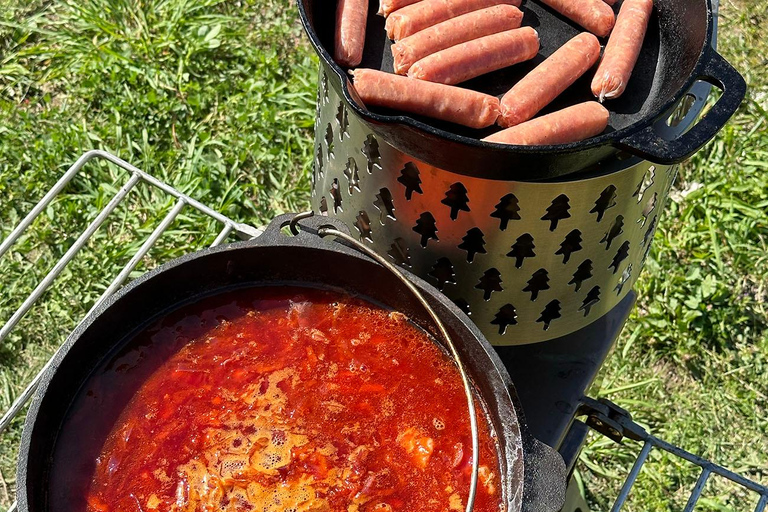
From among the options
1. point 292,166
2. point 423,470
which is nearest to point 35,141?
point 292,166

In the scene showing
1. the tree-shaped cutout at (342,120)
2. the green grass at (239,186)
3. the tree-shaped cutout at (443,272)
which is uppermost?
the tree-shaped cutout at (342,120)

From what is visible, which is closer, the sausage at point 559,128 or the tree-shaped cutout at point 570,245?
the sausage at point 559,128

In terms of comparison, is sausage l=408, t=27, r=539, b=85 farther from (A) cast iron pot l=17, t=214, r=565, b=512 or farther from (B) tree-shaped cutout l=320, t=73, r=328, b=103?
(A) cast iron pot l=17, t=214, r=565, b=512

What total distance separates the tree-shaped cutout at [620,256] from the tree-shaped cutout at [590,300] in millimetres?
81

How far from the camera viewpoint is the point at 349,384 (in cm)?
206

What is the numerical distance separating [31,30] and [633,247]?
3.87m

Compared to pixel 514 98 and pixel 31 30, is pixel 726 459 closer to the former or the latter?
pixel 514 98

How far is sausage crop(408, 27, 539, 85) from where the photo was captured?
7.43ft

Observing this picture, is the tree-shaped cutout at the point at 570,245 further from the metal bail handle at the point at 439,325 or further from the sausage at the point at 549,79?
the metal bail handle at the point at 439,325

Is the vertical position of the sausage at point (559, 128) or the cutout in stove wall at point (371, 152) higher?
the sausage at point (559, 128)

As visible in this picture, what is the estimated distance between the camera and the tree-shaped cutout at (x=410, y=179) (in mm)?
2121

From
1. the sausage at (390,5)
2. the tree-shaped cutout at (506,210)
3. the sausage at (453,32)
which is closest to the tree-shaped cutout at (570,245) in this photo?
the tree-shaped cutout at (506,210)

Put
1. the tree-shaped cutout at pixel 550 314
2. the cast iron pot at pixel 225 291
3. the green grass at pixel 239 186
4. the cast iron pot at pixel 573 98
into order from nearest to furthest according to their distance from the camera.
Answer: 1. the cast iron pot at pixel 225 291
2. the cast iron pot at pixel 573 98
3. the tree-shaped cutout at pixel 550 314
4. the green grass at pixel 239 186

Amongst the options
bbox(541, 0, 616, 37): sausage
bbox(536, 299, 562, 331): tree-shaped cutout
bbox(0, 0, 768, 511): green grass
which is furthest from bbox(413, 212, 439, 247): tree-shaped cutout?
bbox(0, 0, 768, 511): green grass
